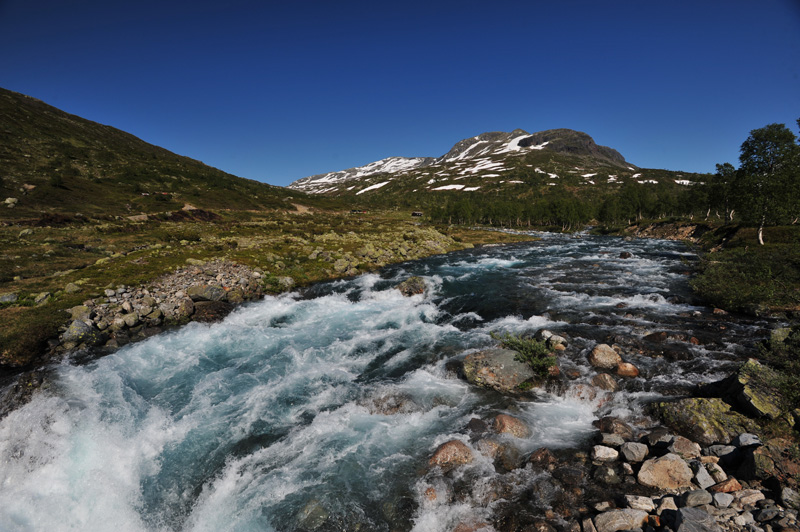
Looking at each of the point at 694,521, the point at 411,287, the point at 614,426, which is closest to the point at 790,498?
the point at 694,521

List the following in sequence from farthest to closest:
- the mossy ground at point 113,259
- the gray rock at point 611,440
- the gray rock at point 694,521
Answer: the mossy ground at point 113,259, the gray rock at point 611,440, the gray rock at point 694,521

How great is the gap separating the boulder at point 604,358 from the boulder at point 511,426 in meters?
4.73

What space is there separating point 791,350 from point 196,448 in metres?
20.1

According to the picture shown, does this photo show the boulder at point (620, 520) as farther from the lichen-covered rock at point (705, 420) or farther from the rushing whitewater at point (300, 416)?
the lichen-covered rock at point (705, 420)

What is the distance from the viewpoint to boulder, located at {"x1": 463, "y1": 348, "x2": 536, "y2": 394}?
11430 millimetres

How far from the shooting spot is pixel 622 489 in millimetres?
6840

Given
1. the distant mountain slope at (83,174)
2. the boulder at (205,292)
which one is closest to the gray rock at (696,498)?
the boulder at (205,292)

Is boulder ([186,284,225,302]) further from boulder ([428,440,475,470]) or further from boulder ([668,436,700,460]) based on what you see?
boulder ([668,436,700,460])

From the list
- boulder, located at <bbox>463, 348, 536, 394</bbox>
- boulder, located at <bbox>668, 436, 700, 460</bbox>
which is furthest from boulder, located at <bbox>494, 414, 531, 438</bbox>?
boulder, located at <bbox>668, 436, 700, 460</bbox>

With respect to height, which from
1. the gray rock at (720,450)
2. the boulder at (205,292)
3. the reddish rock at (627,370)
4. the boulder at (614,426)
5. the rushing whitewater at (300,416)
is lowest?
the rushing whitewater at (300,416)

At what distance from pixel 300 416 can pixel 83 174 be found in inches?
5011

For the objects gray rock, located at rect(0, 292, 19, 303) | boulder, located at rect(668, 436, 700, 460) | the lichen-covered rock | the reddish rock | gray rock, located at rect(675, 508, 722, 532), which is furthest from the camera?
gray rock, located at rect(0, 292, 19, 303)

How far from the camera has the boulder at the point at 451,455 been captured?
8195mm

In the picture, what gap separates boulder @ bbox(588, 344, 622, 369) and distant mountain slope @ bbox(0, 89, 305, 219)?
77069 mm
